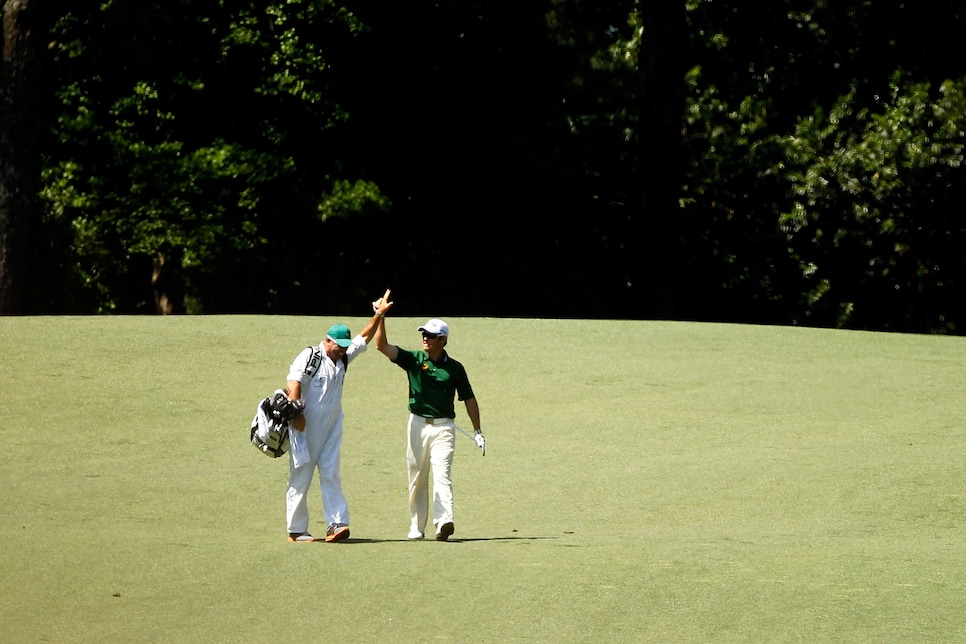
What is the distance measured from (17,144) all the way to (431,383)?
56.8 ft

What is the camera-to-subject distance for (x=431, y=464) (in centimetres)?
1189

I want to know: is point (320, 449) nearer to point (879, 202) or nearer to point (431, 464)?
point (431, 464)

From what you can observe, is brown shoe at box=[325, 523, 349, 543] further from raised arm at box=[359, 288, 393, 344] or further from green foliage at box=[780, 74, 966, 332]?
green foliage at box=[780, 74, 966, 332]

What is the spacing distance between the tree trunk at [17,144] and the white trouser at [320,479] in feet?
56.3

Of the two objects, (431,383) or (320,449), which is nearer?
(320,449)

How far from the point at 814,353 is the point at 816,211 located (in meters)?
13.9

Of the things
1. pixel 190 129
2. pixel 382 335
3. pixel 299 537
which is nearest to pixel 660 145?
pixel 190 129

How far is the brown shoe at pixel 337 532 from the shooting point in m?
11.3

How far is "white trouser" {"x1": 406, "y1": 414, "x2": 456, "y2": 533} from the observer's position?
38.0 ft

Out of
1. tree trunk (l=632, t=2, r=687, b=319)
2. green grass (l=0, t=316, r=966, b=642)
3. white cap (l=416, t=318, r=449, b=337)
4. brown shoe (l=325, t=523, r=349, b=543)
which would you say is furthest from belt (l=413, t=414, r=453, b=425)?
tree trunk (l=632, t=2, r=687, b=319)

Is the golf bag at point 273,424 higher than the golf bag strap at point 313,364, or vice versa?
the golf bag strap at point 313,364

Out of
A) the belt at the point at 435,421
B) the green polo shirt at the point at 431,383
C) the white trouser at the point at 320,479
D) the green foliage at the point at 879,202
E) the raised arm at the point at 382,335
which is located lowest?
the white trouser at the point at 320,479

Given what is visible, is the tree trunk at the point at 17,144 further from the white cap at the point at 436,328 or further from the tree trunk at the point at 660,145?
the white cap at the point at 436,328

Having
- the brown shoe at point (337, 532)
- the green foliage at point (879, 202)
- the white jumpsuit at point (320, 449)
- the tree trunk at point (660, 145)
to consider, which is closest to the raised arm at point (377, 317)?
the white jumpsuit at point (320, 449)
